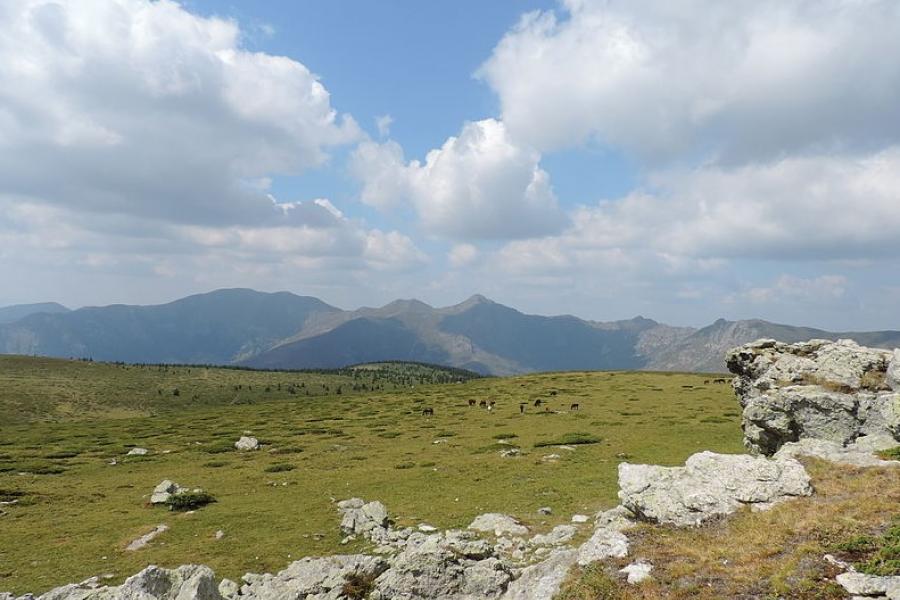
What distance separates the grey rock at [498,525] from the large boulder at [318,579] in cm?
774

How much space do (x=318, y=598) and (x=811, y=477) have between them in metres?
20.0

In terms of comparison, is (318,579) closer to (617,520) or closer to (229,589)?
(229,589)

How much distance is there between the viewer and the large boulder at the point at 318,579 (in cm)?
1728

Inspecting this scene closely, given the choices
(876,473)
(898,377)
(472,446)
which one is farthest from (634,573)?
(472,446)

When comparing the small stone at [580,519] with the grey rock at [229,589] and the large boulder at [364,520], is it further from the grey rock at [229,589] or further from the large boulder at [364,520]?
the grey rock at [229,589]

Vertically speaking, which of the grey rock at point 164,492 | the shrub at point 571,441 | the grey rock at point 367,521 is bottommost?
the grey rock at point 164,492

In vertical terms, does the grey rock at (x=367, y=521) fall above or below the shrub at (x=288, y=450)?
above

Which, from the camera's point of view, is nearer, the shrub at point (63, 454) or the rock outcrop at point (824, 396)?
the rock outcrop at point (824, 396)

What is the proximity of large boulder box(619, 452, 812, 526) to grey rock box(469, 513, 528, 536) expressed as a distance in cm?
664

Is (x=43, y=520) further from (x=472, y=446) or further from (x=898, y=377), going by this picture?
(x=898, y=377)

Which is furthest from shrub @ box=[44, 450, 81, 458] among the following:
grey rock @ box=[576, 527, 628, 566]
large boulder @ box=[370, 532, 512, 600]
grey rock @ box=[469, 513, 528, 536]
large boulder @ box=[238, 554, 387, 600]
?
grey rock @ box=[576, 527, 628, 566]

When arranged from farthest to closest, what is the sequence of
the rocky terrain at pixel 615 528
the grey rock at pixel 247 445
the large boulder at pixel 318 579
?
the grey rock at pixel 247 445, the large boulder at pixel 318 579, the rocky terrain at pixel 615 528

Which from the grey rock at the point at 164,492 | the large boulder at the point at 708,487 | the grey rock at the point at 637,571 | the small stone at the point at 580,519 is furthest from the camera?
the grey rock at the point at 164,492

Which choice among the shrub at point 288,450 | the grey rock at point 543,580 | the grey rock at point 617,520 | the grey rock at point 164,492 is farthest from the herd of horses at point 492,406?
the grey rock at point 543,580
